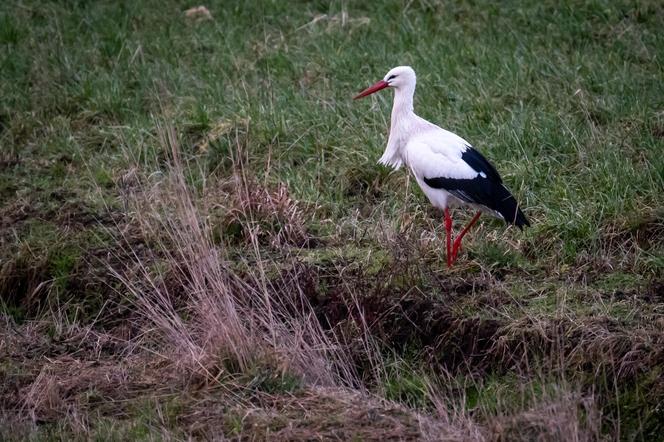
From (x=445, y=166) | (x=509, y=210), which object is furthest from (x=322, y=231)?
(x=509, y=210)

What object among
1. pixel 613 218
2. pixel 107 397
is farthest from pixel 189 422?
pixel 613 218

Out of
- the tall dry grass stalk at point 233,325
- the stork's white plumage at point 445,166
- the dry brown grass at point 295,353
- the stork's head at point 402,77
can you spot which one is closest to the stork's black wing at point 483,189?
the stork's white plumage at point 445,166

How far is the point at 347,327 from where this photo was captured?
5.70 m

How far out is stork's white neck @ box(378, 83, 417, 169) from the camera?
6.53 metres

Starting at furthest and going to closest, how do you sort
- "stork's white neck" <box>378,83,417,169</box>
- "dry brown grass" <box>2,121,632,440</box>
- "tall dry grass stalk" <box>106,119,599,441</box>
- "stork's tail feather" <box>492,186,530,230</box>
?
"stork's white neck" <box>378,83,417,169</box> < "stork's tail feather" <box>492,186,530,230</box> < "dry brown grass" <box>2,121,632,440</box> < "tall dry grass stalk" <box>106,119,599,441</box>

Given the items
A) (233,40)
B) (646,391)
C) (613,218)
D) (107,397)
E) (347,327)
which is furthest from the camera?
(233,40)

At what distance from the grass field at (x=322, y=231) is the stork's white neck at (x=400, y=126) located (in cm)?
36

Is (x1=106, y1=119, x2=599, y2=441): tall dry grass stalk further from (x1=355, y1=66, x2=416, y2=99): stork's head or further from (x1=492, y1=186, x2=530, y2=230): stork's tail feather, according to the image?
(x1=355, y1=66, x2=416, y2=99): stork's head

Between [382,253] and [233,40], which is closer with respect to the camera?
[382,253]

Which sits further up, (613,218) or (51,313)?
(613,218)

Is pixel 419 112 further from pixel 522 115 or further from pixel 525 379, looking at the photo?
pixel 525 379

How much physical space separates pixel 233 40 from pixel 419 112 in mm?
2223

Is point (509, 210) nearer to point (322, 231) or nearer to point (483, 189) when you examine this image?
point (483, 189)

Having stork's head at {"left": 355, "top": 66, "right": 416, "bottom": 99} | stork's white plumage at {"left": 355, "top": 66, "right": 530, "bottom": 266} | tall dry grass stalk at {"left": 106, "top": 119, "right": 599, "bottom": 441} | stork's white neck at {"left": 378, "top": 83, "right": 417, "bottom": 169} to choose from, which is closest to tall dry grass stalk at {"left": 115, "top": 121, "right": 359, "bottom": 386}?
tall dry grass stalk at {"left": 106, "top": 119, "right": 599, "bottom": 441}
